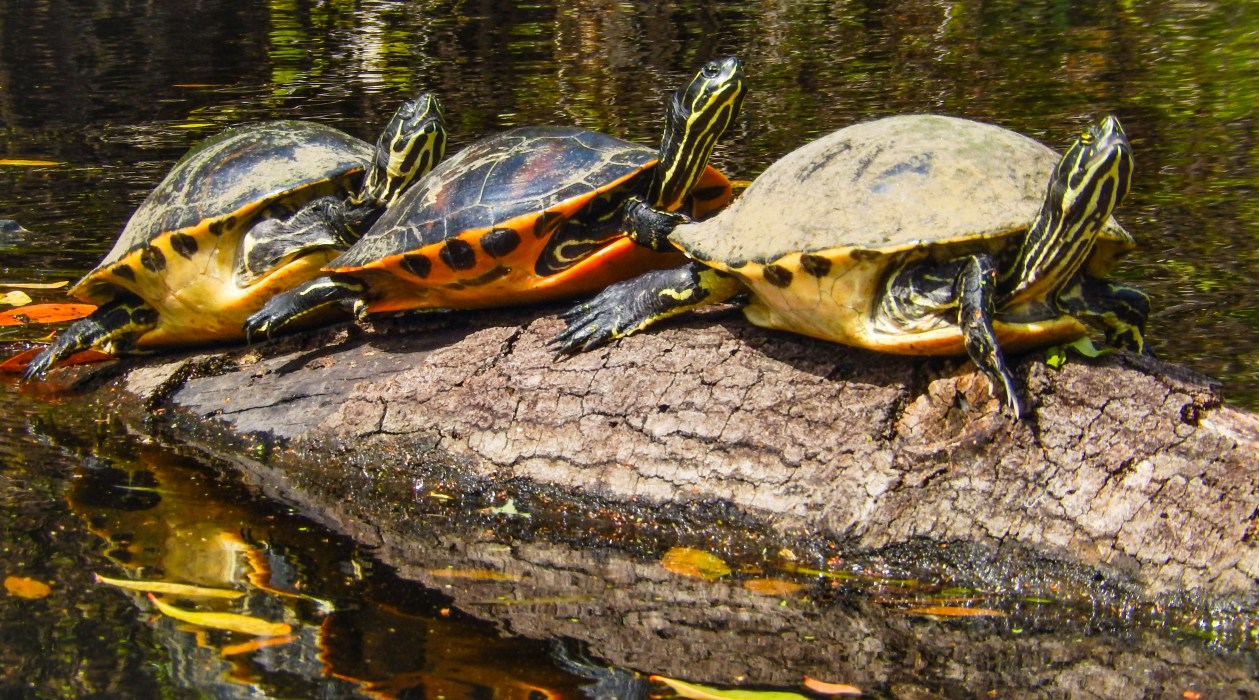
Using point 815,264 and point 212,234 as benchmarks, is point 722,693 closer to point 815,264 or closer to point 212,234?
point 815,264

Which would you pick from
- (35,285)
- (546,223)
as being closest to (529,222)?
(546,223)

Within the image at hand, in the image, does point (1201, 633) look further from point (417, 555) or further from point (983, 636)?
point (417, 555)

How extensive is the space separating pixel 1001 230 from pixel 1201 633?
1.19 meters

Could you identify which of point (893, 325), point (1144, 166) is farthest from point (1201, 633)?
point (1144, 166)

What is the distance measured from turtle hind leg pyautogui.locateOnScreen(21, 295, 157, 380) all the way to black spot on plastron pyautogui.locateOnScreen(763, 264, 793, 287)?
3.02 m

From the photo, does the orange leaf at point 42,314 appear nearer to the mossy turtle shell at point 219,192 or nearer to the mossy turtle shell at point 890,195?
the mossy turtle shell at point 219,192

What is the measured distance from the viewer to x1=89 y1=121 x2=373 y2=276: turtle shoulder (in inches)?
207

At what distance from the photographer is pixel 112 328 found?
542cm

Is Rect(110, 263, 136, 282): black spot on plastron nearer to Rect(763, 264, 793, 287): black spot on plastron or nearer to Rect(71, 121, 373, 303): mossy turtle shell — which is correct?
Rect(71, 121, 373, 303): mossy turtle shell

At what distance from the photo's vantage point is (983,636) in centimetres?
319

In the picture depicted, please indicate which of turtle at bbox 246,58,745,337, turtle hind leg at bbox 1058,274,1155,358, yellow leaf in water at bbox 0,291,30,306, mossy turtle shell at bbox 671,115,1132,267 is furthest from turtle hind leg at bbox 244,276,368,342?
turtle hind leg at bbox 1058,274,1155,358

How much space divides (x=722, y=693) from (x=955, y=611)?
78 cm

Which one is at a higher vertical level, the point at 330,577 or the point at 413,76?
the point at 330,577

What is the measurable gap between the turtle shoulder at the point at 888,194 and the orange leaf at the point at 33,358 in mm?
2996
